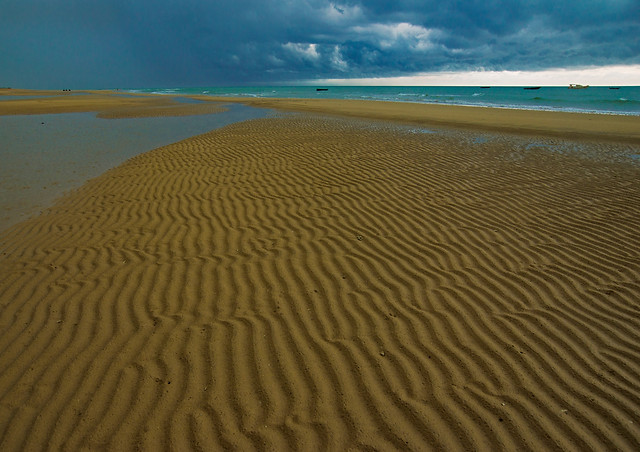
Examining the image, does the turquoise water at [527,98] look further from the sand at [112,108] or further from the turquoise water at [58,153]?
the turquoise water at [58,153]

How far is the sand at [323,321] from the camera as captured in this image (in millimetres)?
2605

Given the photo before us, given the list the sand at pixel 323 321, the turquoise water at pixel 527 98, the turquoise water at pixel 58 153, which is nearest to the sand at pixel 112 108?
the turquoise water at pixel 58 153

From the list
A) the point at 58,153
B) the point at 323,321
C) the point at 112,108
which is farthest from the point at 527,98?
the point at 323,321

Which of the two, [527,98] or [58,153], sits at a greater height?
[527,98]

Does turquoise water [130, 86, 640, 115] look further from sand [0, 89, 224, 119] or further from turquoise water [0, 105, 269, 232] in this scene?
turquoise water [0, 105, 269, 232]

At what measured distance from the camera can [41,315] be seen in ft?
12.3

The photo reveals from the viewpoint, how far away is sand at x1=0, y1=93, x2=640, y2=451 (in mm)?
2605

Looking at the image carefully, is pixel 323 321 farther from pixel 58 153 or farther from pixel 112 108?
pixel 112 108

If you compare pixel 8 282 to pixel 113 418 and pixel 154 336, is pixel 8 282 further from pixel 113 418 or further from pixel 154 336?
pixel 113 418

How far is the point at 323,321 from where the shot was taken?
12.1 feet

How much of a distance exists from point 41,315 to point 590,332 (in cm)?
590

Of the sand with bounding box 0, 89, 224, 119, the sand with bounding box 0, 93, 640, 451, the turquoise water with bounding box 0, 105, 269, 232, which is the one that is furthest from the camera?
the sand with bounding box 0, 89, 224, 119

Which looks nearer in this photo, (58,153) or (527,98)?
(58,153)

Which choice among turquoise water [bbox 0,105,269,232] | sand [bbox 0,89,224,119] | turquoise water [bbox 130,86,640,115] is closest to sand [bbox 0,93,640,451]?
turquoise water [bbox 0,105,269,232]
